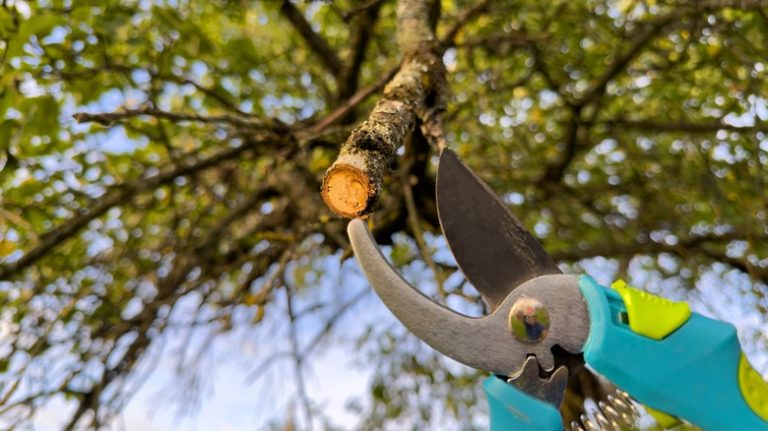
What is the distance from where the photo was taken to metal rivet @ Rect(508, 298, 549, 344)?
1110 mm

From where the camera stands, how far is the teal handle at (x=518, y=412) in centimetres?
107

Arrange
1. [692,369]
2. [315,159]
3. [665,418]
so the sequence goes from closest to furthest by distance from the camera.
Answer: [692,369]
[665,418]
[315,159]

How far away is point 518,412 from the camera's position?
1.08m

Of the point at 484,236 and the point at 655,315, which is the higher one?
the point at 484,236

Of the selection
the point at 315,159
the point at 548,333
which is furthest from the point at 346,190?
the point at 315,159

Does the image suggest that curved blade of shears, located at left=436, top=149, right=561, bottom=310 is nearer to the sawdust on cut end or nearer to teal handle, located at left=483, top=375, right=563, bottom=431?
teal handle, located at left=483, top=375, right=563, bottom=431

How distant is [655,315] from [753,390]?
8.3 inches

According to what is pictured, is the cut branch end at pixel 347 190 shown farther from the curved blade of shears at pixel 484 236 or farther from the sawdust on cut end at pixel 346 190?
the curved blade of shears at pixel 484 236

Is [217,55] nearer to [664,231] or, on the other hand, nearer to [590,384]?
[590,384]

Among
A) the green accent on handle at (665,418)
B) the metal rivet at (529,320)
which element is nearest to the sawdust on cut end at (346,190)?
the metal rivet at (529,320)

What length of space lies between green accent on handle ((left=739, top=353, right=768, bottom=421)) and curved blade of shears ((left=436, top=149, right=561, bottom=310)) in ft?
1.18

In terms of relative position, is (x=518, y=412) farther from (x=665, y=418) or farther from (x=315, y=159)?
(x=315, y=159)

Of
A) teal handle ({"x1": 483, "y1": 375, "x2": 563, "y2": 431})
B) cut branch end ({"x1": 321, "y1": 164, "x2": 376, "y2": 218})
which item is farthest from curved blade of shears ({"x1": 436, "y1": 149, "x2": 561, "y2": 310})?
cut branch end ({"x1": 321, "y1": 164, "x2": 376, "y2": 218})

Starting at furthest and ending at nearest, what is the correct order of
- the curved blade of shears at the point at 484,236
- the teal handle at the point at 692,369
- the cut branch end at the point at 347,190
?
the curved blade of shears at the point at 484,236 < the teal handle at the point at 692,369 < the cut branch end at the point at 347,190
